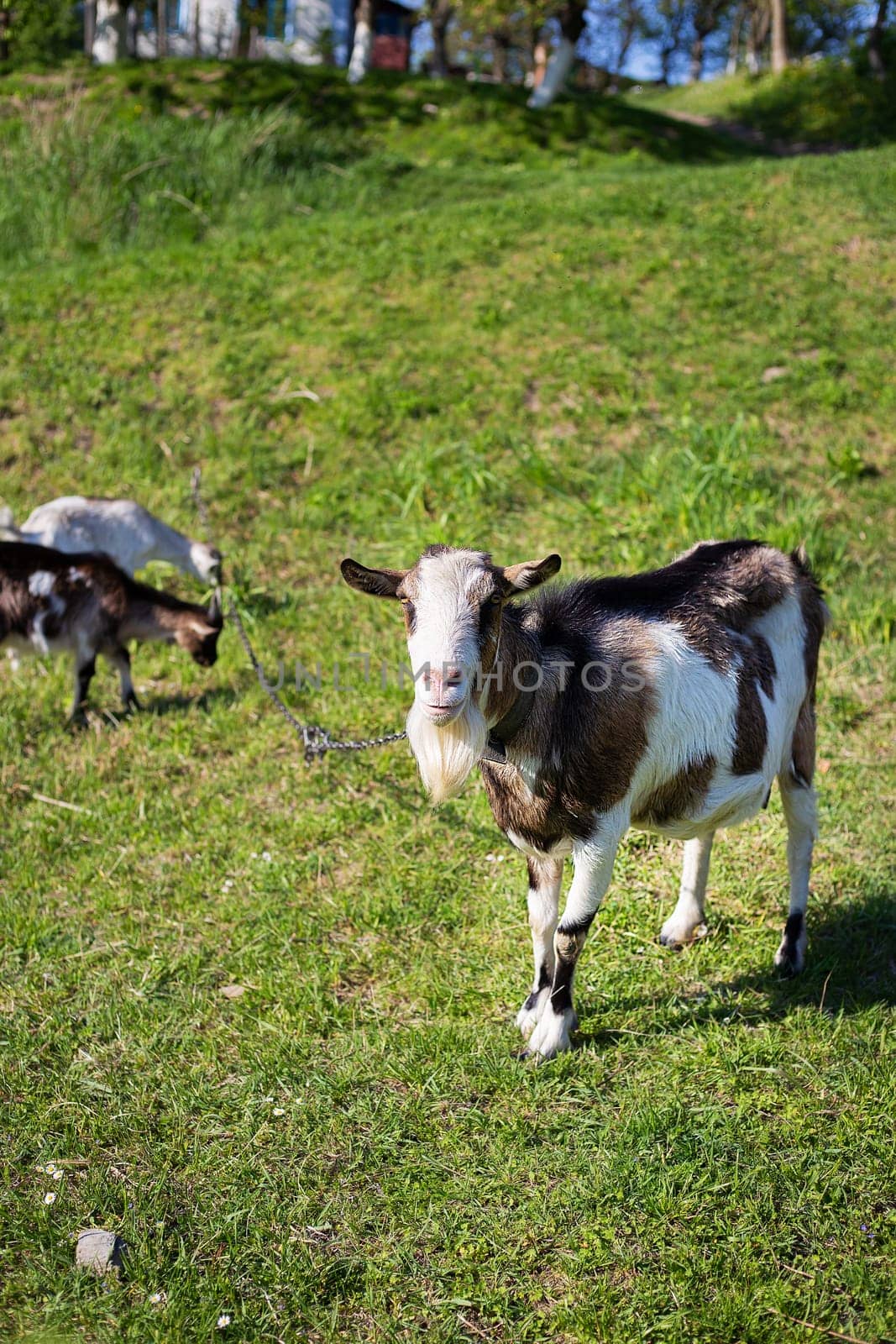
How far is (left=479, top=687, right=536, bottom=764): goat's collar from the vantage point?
341 cm

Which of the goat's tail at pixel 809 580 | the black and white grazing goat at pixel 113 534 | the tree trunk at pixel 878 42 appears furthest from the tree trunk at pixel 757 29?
the goat's tail at pixel 809 580

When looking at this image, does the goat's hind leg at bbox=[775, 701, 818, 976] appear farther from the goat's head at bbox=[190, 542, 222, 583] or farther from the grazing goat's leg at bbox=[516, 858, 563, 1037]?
the goat's head at bbox=[190, 542, 222, 583]

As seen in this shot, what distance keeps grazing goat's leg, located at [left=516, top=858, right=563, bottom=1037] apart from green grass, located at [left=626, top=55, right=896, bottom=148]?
65.0ft

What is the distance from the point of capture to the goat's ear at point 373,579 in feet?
10.5

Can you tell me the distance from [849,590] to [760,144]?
17611 millimetres

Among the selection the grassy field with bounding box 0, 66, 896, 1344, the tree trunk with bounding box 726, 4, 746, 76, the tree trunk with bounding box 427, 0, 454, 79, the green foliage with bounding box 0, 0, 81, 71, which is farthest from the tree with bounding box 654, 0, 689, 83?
the grassy field with bounding box 0, 66, 896, 1344

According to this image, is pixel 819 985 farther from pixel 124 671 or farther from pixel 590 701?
pixel 124 671

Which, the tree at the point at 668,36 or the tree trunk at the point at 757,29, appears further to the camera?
the tree at the point at 668,36

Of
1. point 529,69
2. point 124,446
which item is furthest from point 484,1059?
point 529,69

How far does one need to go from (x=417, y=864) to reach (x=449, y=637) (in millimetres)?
2264

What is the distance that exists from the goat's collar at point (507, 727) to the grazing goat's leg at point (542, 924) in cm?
52

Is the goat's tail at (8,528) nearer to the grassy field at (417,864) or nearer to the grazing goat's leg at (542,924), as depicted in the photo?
the grassy field at (417,864)

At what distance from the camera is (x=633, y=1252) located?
3.12m

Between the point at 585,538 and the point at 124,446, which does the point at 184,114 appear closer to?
the point at 124,446
